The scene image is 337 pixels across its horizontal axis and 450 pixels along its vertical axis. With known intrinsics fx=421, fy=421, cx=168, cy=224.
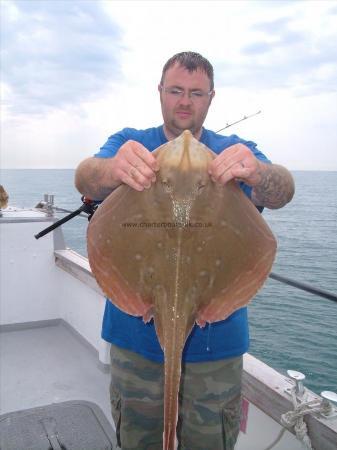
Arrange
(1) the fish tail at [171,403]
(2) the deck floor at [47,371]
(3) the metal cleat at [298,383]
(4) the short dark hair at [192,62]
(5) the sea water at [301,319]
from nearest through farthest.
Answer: (1) the fish tail at [171,403] → (4) the short dark hair at [192,62] → (3) the metal cleat at [298,383] → (2) the deck floor at [47,371] → (5) the sea water at [301,319]

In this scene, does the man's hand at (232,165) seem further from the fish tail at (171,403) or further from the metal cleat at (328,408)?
the metal cleat at (328,408)

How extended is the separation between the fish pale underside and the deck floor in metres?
2.98

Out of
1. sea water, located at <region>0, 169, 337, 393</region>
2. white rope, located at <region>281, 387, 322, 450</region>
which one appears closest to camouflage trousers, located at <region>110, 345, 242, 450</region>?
white rope, located at <region>281, 387, 322, 450</region>

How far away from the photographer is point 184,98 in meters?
2.60

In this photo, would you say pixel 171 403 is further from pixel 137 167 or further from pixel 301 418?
pixel 301 418

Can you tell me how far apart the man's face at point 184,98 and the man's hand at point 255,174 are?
2.08 feet

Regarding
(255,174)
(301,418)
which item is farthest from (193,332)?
(255,174)

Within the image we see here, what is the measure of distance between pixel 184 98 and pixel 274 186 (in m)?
0.82

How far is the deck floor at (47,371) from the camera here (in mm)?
4715

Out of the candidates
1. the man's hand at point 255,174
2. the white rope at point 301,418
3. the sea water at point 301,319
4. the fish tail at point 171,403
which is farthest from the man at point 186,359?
the sea water at point 301,319

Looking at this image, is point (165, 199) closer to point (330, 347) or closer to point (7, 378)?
point (7, 378)

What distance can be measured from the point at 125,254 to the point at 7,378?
3.95 meters

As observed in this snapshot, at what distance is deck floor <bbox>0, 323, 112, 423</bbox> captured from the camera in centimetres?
471

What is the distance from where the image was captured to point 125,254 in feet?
6.57
